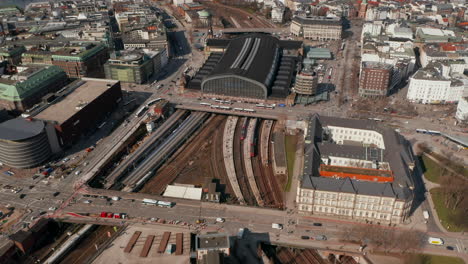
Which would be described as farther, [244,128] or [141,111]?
[141,111]

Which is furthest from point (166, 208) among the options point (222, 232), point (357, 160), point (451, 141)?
point (451, 141)

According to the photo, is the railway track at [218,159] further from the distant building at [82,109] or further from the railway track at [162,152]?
the distant building at [82,109]

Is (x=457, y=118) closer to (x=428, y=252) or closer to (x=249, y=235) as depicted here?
(x=428, y=252)

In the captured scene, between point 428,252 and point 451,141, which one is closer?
point 428,252

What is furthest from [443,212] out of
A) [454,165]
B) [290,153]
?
[290,153]

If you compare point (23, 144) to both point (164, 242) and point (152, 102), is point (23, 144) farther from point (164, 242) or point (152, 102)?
point (164, 242)

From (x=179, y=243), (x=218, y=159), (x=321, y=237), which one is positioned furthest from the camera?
(x=218, y=159)

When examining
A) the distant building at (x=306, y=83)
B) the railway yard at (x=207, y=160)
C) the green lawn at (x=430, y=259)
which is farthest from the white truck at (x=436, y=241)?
the distant building at (x=306, y=83)
